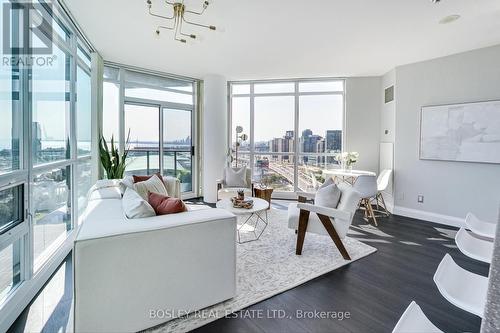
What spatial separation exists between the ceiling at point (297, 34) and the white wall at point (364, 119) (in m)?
0.52

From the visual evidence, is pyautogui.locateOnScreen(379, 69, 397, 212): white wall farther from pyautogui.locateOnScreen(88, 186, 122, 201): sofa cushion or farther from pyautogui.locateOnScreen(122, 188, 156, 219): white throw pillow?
pyautogui.locateOnScreen(88, 186, 122, 201): sofa cushion

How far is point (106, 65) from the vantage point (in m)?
4.67

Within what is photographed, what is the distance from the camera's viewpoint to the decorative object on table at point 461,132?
12.2ft

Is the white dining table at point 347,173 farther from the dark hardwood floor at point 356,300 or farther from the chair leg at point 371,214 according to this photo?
the dark hardwood floor at point 356,300

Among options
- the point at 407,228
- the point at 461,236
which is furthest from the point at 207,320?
the point at 407,228

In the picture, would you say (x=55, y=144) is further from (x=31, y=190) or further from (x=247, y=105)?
(x=247, y=105)

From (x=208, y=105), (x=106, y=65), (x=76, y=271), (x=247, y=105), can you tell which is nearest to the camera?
(x=76, y=271)

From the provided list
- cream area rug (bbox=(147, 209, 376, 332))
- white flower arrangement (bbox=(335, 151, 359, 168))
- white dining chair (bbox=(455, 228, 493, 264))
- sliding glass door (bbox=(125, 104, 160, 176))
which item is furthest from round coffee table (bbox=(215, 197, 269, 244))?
sliding glass door (bbox=(125, 104, 160, 176))

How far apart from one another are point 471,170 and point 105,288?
5.00 metres

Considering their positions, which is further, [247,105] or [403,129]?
[247,105]

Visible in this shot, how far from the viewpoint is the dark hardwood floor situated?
186 cm

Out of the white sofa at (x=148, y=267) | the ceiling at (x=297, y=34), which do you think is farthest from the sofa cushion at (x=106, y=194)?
the ceiling at (x=297, y=34)

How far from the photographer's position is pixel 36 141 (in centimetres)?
242

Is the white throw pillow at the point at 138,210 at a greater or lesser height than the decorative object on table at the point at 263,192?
greater
